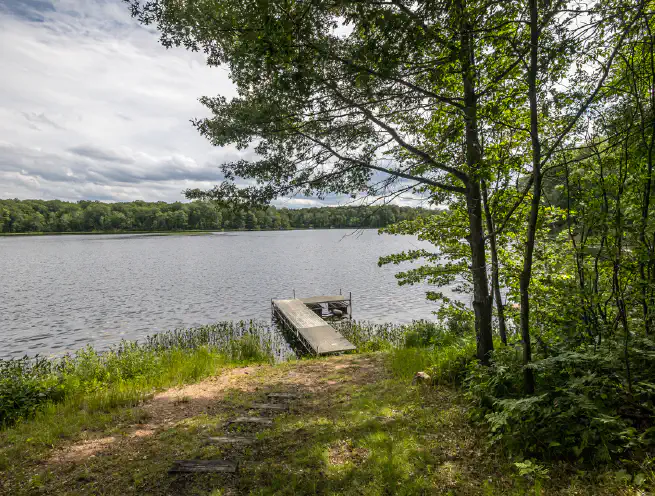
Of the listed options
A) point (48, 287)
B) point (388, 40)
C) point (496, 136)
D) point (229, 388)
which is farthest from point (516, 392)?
point (48, 287)

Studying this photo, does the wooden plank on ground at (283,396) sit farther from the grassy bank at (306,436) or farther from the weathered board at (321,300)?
the weathered board at (321,300)

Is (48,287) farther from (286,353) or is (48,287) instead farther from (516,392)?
(516,392)

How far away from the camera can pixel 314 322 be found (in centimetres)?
1588

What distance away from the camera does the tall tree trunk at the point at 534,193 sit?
353 cm

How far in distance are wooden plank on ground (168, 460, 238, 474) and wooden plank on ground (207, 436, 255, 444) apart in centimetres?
54

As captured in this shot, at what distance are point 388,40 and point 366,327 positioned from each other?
12.6 m

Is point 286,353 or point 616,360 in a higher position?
point 616,360

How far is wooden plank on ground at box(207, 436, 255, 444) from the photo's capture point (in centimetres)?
476

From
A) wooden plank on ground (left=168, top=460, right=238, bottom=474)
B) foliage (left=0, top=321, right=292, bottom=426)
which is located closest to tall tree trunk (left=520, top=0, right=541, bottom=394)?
wooden plank on ground (left=168, top=460, right=238, bottom=474)

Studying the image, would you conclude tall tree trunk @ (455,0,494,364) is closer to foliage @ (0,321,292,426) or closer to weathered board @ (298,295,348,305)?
foliage @ (0,321,292,426)

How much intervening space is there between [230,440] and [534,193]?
4.83 meters

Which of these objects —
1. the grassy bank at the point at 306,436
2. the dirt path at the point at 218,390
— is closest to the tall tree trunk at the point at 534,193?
the grassy bank at the point at 306,436

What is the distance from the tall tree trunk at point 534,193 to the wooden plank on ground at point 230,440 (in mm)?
3604

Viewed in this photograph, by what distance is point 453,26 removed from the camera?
4.56 m
